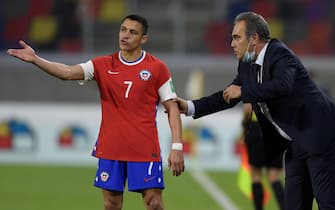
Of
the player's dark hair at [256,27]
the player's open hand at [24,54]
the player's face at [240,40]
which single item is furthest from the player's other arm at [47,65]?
the player's dark hair at [256,27]

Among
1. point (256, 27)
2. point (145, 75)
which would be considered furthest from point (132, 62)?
point (256, 27)

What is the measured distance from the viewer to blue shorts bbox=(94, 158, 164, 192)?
28.2 feet

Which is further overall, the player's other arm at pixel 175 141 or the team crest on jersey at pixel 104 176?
the team crest on jersey at pixel 104 176

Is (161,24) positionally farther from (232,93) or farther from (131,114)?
(232,93)

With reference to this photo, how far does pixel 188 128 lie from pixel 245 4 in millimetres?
4016

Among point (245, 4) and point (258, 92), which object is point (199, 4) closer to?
point (245, 4)

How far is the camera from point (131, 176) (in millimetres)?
8633

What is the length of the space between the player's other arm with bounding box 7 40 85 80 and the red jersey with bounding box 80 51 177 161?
11 centimetres

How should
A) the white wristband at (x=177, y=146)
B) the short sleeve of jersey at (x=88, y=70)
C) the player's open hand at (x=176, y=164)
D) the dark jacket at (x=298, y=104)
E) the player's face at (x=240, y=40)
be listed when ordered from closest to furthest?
1. the dark jacket at (x=298, y=104)
2. the player's face at (x=240, y=40)
3. the player's open hand at (x=176, y=164)
4. the white wristband at (x=177, y=146)
5. the short sleeve of jersey at (x=88, y=70)

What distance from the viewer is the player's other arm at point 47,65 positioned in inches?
314

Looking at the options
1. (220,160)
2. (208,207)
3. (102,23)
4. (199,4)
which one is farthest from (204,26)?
(208,207)

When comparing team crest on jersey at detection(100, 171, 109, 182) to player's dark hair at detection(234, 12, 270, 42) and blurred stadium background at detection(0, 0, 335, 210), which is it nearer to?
player's dark hair at detection(234, 12, 270, 42)

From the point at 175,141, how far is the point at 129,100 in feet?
1.74

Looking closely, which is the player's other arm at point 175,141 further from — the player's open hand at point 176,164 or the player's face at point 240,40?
the player's face at point 240,40
